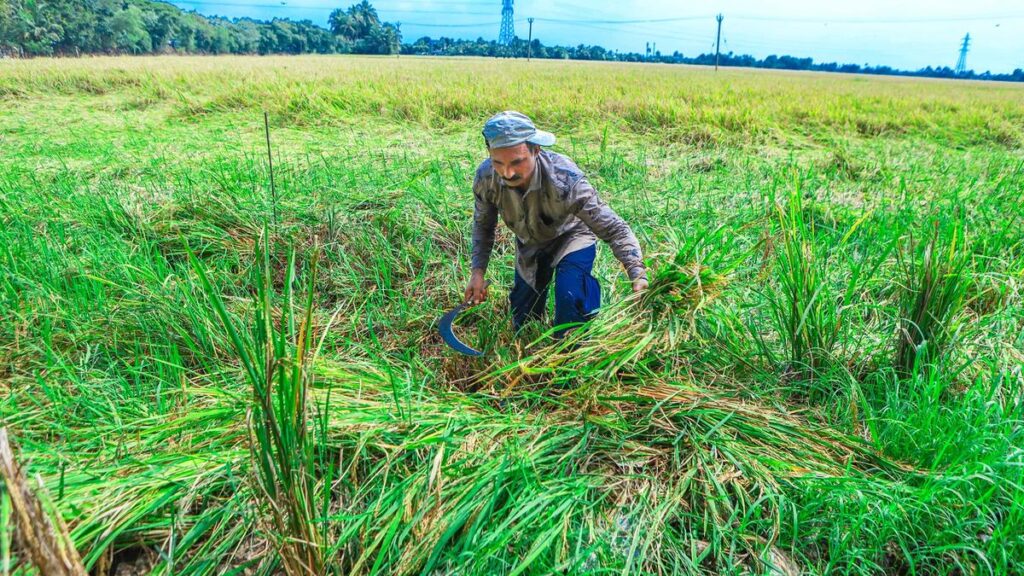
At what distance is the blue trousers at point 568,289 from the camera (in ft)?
6.55

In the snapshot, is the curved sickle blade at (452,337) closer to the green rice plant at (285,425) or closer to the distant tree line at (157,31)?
the green rice plant at (285,425)

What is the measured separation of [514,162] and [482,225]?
0.44 metres

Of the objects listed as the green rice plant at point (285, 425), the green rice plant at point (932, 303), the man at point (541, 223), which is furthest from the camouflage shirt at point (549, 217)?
the green rice plant at point (285, 425)

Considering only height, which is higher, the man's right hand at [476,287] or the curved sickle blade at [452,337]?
the man's right hand at [476,287]

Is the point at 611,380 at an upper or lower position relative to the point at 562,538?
upper

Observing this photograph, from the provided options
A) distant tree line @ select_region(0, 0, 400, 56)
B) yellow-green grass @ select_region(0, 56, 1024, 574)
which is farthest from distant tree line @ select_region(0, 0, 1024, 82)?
yellow-green grass @ select_region(0, 56, 1024, 574)

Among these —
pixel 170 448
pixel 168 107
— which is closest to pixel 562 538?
pixel 170 448

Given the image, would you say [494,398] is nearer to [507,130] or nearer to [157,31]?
[507,130]

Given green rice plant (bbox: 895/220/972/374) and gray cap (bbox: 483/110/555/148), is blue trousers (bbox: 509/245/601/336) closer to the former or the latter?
gray cap (bbox: 483/110/555/148)

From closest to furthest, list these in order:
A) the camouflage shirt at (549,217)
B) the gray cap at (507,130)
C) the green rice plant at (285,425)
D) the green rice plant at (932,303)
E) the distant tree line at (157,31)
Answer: the green rice plant at (285,425) → the green rice plant at (932,303) → the gray cap at (507,130) → the camouflage shirt at (549,217) → the distant tree line at (157,31)

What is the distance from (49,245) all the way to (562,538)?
2784 mm

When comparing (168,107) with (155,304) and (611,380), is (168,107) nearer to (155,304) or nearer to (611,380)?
(155,304)

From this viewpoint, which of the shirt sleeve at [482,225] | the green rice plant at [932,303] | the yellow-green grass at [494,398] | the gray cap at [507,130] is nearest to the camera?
the yellow-green grass at [494,398]

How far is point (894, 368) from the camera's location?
173 centimetres
